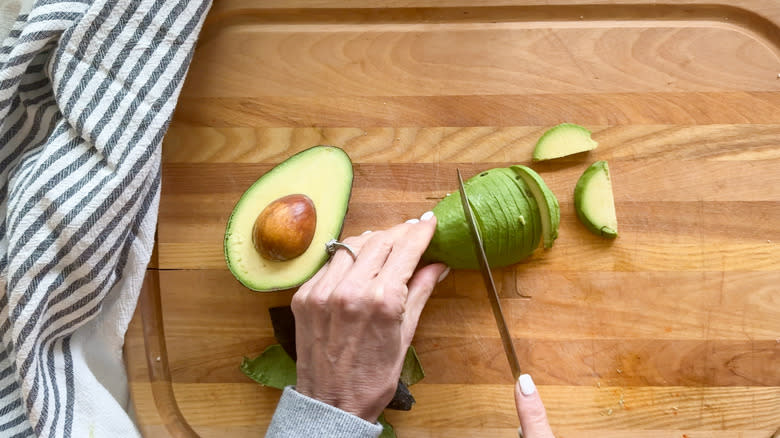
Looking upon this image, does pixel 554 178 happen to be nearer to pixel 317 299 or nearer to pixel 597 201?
pixel 597 201

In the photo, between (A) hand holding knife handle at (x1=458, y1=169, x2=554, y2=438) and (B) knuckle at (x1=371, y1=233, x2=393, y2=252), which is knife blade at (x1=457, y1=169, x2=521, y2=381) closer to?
(A) hand holding knife handle at (x1=458, y1=169, x2=554, y2=438)

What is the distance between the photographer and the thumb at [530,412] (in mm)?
1360

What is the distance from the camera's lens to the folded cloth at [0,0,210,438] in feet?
4.79

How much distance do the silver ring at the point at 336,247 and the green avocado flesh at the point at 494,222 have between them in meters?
0.22

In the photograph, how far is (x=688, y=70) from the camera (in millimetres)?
1620

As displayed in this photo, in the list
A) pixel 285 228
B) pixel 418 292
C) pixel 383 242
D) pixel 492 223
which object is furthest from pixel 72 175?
pixel 492 223

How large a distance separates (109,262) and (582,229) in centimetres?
128

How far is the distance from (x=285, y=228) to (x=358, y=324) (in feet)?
0.95

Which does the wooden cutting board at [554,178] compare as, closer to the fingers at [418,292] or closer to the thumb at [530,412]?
the fingers at [418,292]

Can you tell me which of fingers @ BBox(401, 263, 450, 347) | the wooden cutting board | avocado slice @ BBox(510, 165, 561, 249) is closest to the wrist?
fingers @ BBox(401, 263, 450, 347)

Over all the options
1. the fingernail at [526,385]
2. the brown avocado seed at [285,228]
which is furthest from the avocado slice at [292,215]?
the fingernail at [526,385]

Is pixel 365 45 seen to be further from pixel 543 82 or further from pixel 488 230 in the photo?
pixel 488 230

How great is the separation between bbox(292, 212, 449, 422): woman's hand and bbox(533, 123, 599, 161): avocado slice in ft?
1.43

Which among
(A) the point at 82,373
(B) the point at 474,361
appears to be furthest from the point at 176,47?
(B) the point at 474,361
